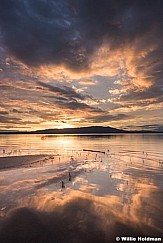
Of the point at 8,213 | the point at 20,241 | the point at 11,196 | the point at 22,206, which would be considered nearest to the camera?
the point at 20,241

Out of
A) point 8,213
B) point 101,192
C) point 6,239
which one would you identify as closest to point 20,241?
point 6,239

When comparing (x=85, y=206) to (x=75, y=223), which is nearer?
(x=75, y=223)

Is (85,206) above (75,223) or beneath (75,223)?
above

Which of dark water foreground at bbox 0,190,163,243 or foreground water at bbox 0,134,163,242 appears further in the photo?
foreground water at bbox 0,134,163,242

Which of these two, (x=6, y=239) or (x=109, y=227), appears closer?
(x=6, y=239)

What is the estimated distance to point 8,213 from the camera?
1320 cm

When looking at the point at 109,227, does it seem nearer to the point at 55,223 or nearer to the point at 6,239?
the point at 55,223

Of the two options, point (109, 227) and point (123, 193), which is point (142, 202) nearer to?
point (123, 193)

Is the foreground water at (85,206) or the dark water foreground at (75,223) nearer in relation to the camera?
the dark water foreground at (75,223)

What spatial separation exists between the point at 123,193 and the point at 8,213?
9.95 metres

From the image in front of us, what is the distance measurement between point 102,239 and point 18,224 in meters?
5.13

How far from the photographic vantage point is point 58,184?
814 inches

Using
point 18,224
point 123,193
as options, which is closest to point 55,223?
point 18,224

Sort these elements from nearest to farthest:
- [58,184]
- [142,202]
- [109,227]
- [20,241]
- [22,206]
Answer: [20,241] < [109,227] < [22,206] < [142,202] < [58,184]
